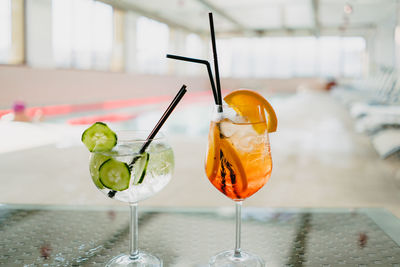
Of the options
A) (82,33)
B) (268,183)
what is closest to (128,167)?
(268,183)

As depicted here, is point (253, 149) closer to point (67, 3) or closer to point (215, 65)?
point (215, 65)

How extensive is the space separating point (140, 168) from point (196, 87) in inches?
760

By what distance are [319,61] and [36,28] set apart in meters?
15.9

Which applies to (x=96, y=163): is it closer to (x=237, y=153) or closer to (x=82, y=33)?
(x=237, y=153)

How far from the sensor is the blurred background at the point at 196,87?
2355 millimetres

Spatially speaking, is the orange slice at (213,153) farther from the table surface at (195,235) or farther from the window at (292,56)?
the window at (292,56)

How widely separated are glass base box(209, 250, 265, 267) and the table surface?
0.01 m

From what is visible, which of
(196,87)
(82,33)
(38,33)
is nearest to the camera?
(38,33)

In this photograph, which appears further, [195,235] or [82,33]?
[82,33]

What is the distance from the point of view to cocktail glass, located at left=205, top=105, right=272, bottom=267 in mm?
626

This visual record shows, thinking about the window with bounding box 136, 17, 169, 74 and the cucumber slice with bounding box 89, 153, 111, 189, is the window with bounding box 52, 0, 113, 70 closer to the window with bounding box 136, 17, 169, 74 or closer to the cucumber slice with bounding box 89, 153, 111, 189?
the window with bounding box 136, 17, 169, 74

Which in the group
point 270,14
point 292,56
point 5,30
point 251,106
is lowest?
point 251,106

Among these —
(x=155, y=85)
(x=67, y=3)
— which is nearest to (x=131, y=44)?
(x=155, y=85)

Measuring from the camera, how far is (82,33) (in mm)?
11406
